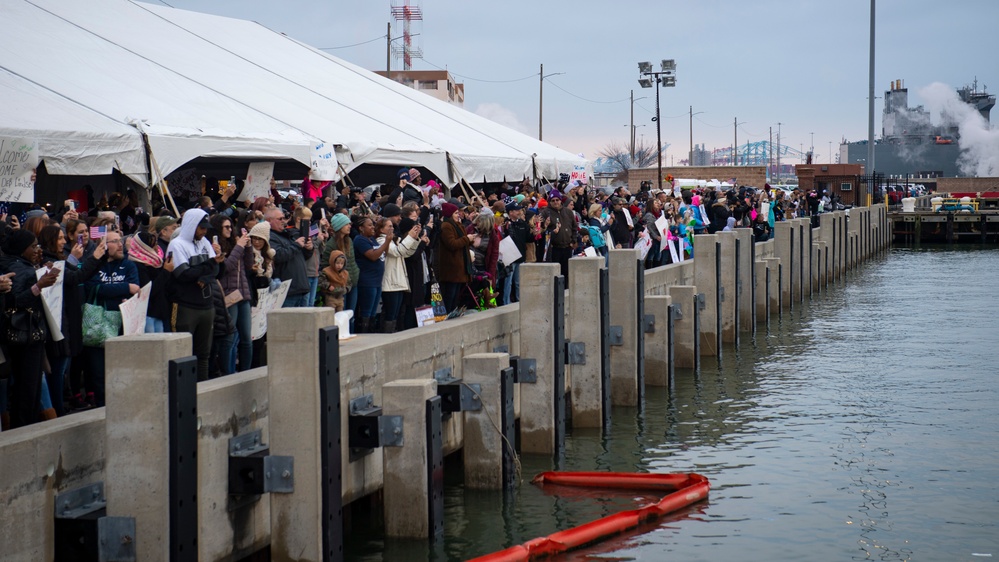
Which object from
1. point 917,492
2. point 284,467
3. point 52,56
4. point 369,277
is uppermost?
point 52,56

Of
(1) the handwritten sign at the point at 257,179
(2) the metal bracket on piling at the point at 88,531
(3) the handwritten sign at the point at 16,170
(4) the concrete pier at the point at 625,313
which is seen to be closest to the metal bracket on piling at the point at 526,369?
(4) the concrete pier at the point at 625,313

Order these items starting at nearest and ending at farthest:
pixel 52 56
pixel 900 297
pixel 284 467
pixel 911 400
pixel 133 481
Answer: pixel 133 481 → pixel 284 467 → pixel 52 56 → pixel 911 400 → pixel 900 297

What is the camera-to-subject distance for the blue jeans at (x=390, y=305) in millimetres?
12719

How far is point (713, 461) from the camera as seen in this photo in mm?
11180

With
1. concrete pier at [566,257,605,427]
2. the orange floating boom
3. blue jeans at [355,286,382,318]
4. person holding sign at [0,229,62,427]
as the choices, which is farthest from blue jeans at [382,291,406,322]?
person holding sign at [0,229,62,427]

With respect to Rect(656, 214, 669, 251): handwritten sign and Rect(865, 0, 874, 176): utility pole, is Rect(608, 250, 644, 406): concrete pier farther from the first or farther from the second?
Rect(865, 0, 874, 176): utility pole

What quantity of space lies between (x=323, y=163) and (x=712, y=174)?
57.3 meters

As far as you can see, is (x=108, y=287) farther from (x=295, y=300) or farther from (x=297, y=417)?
(x=297, y=417)

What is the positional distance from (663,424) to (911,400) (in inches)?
145

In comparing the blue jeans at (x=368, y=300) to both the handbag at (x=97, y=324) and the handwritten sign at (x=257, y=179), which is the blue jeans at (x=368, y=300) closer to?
the handwritten sign at (x=257, y=179)

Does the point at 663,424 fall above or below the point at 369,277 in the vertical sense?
below

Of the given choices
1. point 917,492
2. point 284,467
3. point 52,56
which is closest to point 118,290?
point 284,467

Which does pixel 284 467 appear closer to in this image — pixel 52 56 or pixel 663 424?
pixel 663 424

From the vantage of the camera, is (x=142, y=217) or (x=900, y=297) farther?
(x=900, y=297)
